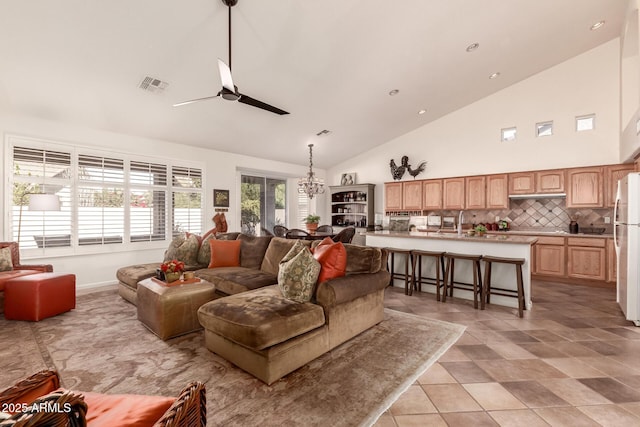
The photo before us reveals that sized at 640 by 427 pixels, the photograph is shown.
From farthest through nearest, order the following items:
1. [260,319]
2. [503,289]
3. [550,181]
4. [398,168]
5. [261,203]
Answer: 1. [261,203]
2. [398,168]
3. [550,181]
4. [503,289]
5. [260,319]

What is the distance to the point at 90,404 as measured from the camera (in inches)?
43.3

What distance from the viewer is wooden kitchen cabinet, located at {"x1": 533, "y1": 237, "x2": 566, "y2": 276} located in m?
5.25

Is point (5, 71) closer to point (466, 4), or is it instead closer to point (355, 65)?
point (355, 65)

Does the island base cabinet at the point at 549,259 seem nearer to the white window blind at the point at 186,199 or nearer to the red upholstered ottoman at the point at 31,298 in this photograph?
the white window blind at the point at 186,199

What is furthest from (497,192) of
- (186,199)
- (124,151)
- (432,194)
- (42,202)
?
(42,202)

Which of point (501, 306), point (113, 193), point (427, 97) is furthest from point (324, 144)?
point (501, 306)

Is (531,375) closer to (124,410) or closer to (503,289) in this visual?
(503,289)

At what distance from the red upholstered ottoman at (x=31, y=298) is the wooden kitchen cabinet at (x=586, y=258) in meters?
7.94

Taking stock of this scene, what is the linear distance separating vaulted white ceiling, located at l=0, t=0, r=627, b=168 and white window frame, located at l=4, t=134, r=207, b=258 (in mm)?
427

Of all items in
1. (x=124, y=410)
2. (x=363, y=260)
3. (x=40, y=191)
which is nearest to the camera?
(x=124, y=410)

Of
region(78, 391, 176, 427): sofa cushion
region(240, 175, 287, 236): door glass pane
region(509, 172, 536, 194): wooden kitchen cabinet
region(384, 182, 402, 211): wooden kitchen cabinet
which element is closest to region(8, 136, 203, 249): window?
region(240, 175, 287, 236): door glass pane

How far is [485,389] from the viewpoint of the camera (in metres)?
2.08

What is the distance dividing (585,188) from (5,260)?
361 inches

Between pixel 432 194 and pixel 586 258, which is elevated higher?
pixel 432 194
